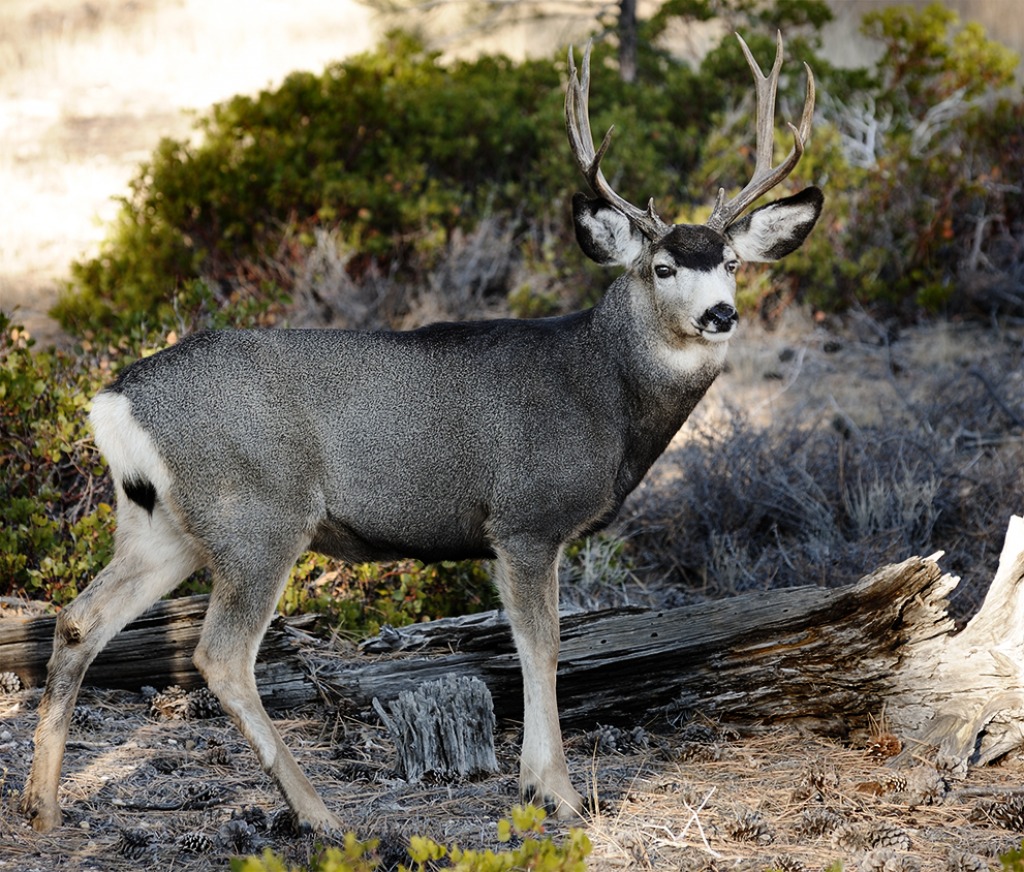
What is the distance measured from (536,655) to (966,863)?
1.76 meters

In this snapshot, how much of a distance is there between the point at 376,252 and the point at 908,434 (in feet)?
17.6

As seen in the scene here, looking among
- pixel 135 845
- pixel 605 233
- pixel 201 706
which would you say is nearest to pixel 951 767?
pixel 605 233

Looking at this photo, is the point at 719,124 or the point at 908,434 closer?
the point at 908,434

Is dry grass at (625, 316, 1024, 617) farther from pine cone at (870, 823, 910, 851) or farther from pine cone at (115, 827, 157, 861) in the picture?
pine cone at (115, 827, 157, 861)

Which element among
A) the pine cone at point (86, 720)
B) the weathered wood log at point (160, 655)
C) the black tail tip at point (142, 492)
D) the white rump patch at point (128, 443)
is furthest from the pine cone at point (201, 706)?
the white rump patch at point (128, 443)

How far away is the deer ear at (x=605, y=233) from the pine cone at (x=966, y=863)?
2.66 m

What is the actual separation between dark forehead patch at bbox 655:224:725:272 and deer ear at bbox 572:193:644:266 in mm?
172

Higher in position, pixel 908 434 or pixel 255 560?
pixel 255 560

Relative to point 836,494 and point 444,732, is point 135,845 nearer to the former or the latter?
point 444,732

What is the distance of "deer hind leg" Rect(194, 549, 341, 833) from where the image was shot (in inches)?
186

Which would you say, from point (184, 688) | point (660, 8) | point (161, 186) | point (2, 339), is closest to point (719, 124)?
point (660, 8)

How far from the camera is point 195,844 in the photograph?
14.7ft

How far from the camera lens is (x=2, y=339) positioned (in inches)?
309

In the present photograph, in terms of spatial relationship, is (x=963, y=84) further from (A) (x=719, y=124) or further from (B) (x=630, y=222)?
(B) (x=630, y=222)
